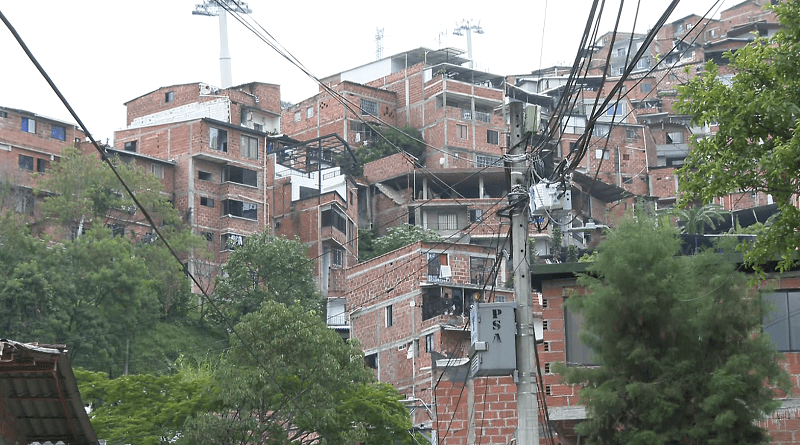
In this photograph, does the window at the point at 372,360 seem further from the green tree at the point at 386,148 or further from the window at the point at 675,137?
the window at the point at 675,137

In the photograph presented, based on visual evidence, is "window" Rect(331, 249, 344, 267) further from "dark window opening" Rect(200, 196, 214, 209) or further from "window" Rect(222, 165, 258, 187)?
"dark window opening" Rect(200, 196, 214, 209)

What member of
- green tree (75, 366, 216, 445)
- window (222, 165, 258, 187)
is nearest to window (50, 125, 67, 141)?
window (222, 165, 258, 187)

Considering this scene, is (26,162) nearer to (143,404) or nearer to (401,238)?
(401,238)

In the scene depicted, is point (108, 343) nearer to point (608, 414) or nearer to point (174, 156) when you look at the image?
point (174, 156)

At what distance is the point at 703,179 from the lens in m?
17.1

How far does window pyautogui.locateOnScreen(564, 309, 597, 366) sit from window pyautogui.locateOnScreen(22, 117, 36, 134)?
49.3m

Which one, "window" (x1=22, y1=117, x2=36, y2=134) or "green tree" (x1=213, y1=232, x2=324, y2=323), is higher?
"window" (x1=22, y1=117, x2=36, y2=134)

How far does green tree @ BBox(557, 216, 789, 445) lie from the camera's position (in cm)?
1972

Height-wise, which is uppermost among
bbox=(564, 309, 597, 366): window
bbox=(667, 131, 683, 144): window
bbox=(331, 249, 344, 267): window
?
bbox=(667, 131, 683, 144): window

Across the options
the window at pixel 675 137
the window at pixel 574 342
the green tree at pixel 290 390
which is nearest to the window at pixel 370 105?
the window at pixel 675 137

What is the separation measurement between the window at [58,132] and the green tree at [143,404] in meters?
33.8

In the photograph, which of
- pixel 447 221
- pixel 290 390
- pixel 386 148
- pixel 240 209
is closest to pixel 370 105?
pixel 386 148

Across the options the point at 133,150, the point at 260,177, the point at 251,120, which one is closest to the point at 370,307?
the point at 260,177

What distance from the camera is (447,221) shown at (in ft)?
257
